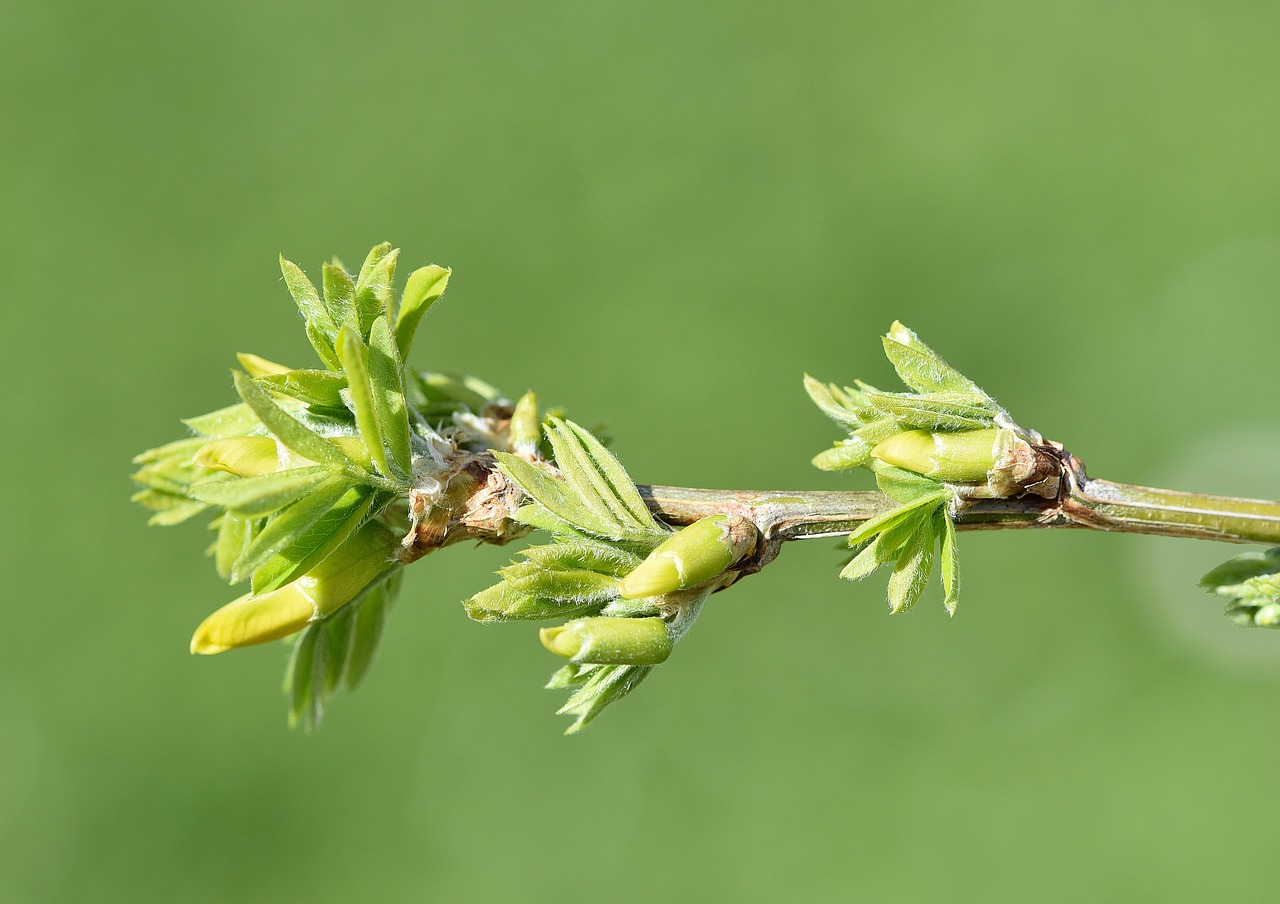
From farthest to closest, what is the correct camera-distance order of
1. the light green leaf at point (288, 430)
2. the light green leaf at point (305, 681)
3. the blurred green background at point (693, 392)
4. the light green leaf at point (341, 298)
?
the blurred green background at point (693, 392), the light green leaf at point (305, 681), the light green leaf at point (341, 298), the light green leaf at point (288, 430)

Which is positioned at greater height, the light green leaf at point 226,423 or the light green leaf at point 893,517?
the light green leaf at point 893,517

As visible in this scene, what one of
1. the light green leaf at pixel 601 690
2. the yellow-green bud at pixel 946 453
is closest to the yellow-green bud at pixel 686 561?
the light green leaf at pixel 601 690

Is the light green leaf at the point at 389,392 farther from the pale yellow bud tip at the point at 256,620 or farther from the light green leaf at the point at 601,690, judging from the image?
the light green leaf at the point at 601,690

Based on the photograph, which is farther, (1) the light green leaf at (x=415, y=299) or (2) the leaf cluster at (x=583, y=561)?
(1) the light green leaf at (x=415, y=299)

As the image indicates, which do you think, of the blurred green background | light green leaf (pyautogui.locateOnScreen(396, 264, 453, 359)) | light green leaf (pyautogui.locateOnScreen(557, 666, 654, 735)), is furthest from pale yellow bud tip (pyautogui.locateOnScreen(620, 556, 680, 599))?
the blurred green background

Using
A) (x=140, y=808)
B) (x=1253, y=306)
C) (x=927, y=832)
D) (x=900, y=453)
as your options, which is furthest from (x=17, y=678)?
(x=1253, y=306)

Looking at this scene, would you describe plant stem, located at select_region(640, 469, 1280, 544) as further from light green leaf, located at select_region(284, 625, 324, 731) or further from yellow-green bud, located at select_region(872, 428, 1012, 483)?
light green leaf, located at select_region(284, 625, 324, 731)

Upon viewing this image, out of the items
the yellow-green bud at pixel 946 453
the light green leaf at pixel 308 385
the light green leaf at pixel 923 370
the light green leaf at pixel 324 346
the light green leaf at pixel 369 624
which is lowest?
the light green leaf at pixel 369 624
